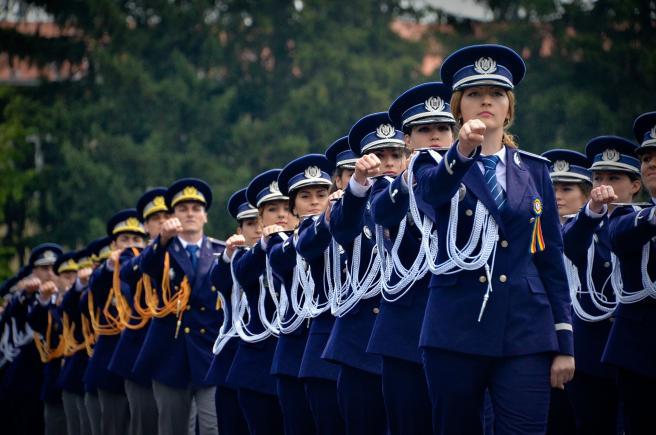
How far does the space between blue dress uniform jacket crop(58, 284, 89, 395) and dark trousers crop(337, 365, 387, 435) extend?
744cm

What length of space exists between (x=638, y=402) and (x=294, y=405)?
97.1 inches

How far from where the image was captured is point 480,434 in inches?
255

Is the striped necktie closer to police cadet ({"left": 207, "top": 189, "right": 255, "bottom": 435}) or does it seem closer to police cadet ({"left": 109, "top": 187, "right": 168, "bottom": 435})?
police cadet ({"left": 207, "top": 189, "right": 255, "bottom": 435})

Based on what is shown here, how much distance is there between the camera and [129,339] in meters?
12.8

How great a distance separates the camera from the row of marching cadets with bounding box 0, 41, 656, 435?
647cm

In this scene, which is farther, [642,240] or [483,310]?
[642,240]

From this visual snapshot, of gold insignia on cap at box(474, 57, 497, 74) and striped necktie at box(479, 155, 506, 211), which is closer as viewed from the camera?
striped necktie at box(479, 155, 506, 211)

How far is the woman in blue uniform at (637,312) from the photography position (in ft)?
25.9

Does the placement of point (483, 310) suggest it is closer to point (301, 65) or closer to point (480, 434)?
point (480, 434)

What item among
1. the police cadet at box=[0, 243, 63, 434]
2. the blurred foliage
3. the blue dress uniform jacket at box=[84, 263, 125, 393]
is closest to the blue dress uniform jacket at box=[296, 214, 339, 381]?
the blue dress uniform jacket at box=[84, 263, 125, 393]

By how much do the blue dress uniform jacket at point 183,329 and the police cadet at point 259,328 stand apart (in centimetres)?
113

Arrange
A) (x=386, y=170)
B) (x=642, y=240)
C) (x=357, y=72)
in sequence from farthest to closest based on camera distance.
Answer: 1. (x=357, y=72)
2. (x=386, y=170)
3. (x=642, y=240)

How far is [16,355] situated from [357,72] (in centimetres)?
1551

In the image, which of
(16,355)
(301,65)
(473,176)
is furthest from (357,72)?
(473,176)
